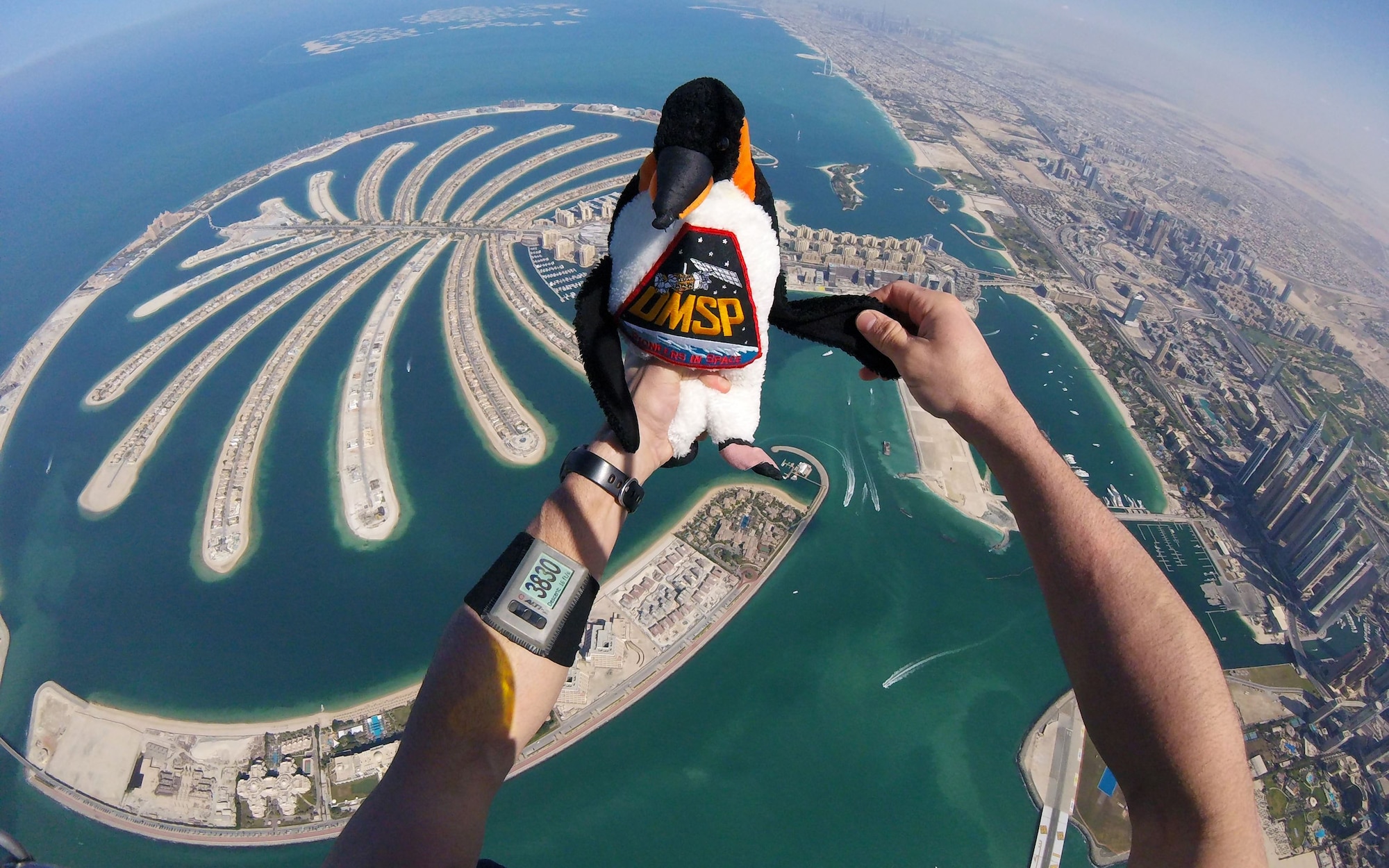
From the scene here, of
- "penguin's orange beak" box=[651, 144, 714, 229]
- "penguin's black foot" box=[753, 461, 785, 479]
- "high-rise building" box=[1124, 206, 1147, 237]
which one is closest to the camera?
"penguin's orange beak" box=[651, 144, 714, 229]

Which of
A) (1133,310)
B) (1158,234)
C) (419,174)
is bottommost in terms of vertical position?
(419,174)

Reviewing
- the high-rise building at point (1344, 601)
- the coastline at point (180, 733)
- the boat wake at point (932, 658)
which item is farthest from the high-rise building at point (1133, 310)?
the coastline at point (180, 733)

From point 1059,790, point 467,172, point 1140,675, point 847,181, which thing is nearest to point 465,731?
point 1140,675

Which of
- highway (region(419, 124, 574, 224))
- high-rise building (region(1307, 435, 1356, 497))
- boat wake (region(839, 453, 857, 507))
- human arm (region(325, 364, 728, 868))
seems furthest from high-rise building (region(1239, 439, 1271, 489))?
highway (region(419, 124, 574, 224))

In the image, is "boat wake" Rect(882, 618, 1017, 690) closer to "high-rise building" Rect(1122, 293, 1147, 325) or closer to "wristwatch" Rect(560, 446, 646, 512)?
"wristwatch" Rect(560, 446, 646, 512)

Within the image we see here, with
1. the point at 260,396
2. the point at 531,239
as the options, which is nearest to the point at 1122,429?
the point at 531,239

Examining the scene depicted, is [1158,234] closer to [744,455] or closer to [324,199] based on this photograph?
[744,455]
